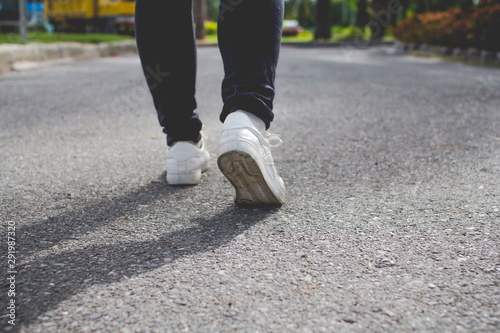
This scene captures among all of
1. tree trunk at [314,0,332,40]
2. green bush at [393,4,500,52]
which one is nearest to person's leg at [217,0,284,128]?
green bush at [393,4,500,52]

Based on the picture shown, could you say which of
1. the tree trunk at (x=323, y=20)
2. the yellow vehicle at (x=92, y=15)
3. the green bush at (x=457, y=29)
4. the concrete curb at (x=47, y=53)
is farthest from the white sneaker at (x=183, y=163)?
the tree trunk at (x=323, y=20)

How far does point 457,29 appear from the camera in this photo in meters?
8.28

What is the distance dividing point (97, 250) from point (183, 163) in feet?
1.78

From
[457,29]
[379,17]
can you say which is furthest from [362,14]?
[457,29]

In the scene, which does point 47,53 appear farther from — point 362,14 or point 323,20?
point 362,14

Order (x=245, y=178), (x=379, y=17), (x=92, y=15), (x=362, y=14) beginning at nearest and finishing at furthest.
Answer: (x=245, y=178) < (x=92, y=15) < (x=379, y=17) < (x=362, y=14)

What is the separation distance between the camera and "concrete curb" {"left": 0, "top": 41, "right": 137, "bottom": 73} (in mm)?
5055

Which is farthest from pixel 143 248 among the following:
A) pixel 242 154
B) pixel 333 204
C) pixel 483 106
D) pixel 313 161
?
A: pixel 483 106

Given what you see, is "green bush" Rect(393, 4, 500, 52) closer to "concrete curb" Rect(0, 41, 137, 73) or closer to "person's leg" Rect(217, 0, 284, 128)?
"concrete curb" Rect(0, 41, 137, 73)

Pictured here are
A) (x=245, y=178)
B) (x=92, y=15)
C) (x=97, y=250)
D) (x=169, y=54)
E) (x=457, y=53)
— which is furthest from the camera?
(x=92, y=15)

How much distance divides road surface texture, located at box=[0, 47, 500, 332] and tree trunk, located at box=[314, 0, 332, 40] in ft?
50.0

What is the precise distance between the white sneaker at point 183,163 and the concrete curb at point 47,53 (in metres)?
3.93

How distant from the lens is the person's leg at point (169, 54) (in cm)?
152

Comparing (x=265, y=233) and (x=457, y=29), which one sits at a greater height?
(x=457, y=29)
